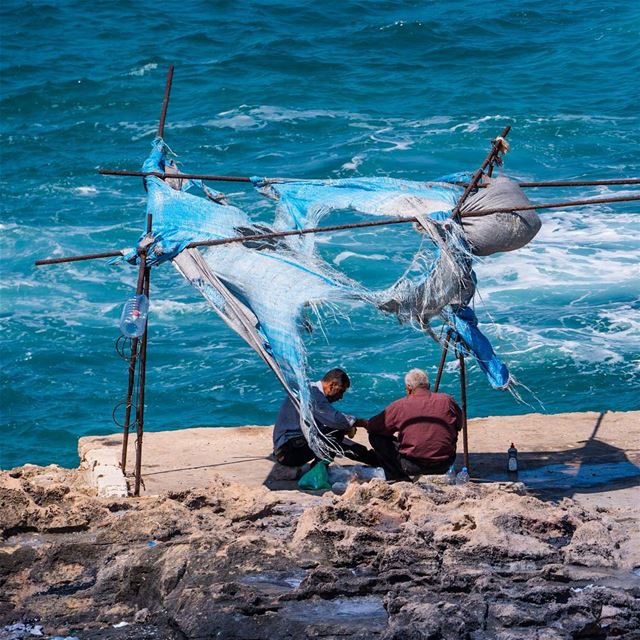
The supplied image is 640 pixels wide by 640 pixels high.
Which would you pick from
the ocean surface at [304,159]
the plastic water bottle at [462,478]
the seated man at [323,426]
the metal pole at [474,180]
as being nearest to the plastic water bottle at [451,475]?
the plastic water bottle at [462,478]

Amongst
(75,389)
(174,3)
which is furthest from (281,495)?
(174,3)

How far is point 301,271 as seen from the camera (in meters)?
8.09

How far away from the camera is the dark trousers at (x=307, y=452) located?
868cm

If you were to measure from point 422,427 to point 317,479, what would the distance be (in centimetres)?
82

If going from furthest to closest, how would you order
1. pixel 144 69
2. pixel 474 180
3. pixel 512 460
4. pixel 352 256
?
pixel 144 69
pixel 352 256
pixel 512 460
pixel 474 180

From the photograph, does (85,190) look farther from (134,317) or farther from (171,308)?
(134,317)

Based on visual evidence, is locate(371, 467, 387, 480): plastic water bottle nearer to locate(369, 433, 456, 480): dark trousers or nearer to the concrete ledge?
locate(369, 433, 456, 480): dark trousers

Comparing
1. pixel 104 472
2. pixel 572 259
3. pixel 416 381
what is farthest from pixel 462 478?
pixel 572 259

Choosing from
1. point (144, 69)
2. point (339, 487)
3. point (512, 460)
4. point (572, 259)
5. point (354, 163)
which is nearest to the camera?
point (339, 487)

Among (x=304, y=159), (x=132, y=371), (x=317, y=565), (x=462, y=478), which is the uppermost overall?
(x=132, y=371)

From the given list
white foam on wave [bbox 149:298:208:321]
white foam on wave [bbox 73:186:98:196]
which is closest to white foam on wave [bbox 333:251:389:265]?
white foam on wave [bbox 149:298:208:321]

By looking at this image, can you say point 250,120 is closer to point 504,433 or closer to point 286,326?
point 504,433

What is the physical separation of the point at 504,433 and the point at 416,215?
278cm

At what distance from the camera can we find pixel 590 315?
15.6 metres
